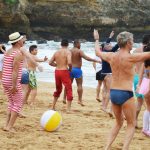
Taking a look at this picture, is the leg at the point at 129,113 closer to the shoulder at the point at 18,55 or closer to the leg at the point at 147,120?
the leg at the point at 147,120

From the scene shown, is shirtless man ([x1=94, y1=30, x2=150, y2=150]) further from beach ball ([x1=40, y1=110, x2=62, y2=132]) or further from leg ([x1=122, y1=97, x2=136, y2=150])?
beach ball ([x1=40, y1=110, x2=62, y2=132])

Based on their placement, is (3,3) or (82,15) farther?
(82,15)

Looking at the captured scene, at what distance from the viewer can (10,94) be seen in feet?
25.6

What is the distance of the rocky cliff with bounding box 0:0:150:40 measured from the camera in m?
62.8

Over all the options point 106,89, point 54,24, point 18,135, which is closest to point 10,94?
point 18,135

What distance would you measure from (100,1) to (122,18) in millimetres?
3850

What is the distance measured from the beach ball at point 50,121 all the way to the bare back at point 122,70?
195 centimetres

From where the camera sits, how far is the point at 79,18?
64250 mm

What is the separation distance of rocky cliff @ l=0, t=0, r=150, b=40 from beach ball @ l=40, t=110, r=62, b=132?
163ft

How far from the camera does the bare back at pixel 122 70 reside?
20.9 feet


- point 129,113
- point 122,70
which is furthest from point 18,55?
point 129,113

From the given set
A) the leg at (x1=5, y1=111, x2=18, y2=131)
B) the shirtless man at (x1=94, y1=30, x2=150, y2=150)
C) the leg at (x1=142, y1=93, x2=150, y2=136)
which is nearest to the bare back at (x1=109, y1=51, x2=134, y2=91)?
the shirtless man at (x1=94, y1=30, x2=150, y2=150)

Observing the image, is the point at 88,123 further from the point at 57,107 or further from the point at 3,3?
the point at 3,3

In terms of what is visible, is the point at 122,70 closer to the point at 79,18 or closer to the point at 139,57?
the point at 139,57
